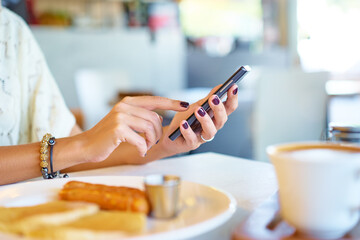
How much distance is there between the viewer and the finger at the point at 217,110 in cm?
73

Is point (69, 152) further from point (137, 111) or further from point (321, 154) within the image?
point (321, 154)

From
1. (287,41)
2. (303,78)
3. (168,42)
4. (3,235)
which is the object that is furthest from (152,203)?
(287,41)

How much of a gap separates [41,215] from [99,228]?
0.22ft

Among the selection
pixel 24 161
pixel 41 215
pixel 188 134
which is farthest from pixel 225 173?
pixel 41 215

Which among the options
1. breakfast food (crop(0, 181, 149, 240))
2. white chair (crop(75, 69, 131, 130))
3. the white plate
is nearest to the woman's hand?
the white plate

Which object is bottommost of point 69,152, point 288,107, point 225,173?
point 288,107

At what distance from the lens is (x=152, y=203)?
50 centimetres

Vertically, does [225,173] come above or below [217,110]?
below

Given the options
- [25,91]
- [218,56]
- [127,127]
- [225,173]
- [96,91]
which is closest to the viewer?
[127,127]

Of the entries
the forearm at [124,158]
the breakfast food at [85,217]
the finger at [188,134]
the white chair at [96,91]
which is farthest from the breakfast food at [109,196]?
the white chair at [96,91]

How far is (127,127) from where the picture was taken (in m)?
0.67

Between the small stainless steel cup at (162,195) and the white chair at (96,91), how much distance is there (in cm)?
241

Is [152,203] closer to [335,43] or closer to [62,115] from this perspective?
[62,115]

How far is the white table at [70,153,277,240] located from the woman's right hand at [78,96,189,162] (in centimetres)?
17
